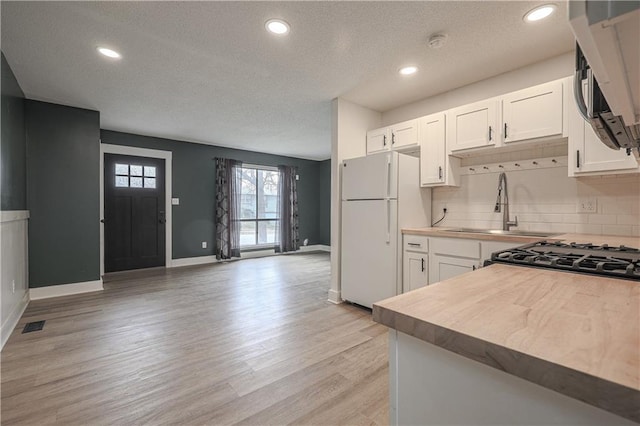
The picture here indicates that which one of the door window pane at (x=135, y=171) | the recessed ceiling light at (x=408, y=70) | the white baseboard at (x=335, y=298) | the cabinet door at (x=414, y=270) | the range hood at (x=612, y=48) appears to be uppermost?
the recessed ceiling light at (x=408, y=70)

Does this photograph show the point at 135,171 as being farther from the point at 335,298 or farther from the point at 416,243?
the point at 416,243

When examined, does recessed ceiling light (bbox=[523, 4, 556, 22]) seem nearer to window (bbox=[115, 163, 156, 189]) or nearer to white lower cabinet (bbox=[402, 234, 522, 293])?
Answer: white lower cabinet (bbox=[402, 234, 522, 293])

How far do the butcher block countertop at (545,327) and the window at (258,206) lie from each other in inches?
241

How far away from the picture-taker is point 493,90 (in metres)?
2.92

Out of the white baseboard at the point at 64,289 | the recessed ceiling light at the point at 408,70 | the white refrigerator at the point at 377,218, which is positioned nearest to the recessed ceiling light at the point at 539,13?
the recessed ceiling light at the point at 408,70

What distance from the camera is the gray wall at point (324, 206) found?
25.7 feet

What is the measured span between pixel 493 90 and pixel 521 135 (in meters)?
0.70

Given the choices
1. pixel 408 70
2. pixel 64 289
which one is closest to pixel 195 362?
pixel 64 289

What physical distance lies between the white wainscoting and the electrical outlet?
15.5 ft

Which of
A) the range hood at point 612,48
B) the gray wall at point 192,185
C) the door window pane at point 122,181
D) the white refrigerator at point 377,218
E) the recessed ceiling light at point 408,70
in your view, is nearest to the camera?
the range hood at point 612,48

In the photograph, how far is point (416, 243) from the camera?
291 centimetres

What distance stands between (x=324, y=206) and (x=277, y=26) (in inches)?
234

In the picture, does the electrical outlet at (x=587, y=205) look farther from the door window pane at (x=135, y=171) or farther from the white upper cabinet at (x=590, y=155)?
the door window pane at (x=135, y=171)

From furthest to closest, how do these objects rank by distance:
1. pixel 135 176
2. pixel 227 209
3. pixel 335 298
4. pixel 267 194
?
pixel 267 194 → pixel 227 209 → pixel 135 176 → pixel 335 298
